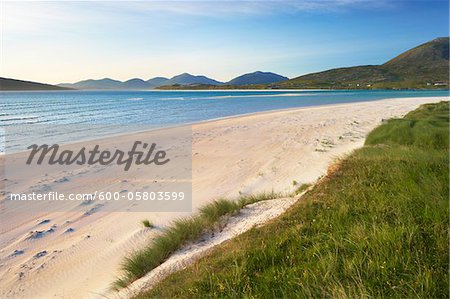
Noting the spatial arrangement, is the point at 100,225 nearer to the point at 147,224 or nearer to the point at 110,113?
the point at 147,224

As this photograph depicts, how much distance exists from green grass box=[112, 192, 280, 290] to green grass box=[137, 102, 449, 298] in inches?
47.2

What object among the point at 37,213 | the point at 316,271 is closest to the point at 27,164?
the point at 37,213

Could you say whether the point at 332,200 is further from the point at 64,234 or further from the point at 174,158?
the point at 174,158

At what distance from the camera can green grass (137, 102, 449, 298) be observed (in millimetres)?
3092

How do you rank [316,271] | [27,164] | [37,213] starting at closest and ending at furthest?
[316,271] < [37,213] < [27,164]

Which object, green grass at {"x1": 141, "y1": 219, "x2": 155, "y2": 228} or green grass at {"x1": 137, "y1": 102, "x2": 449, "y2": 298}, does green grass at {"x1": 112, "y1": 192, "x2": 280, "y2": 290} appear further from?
green grass at {"x1": 141, "y1": 219, "x2": 155, "y2": 228}

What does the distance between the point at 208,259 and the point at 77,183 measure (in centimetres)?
776

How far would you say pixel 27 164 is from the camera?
42.3 ft

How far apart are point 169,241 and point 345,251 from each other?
10.1 ft

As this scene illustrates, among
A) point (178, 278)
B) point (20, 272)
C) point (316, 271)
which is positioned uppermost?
point (316, 271)

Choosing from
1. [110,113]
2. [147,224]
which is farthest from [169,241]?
[110,113]

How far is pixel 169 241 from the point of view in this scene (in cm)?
562


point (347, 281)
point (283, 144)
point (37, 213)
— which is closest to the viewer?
point (347, 281)

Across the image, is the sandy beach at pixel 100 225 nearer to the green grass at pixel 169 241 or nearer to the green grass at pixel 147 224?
the green grass at pixel 147 224
